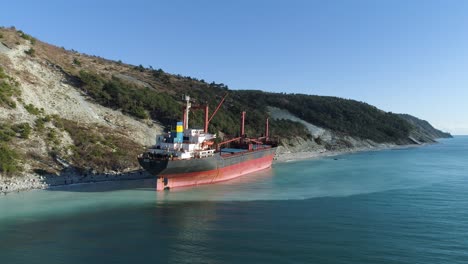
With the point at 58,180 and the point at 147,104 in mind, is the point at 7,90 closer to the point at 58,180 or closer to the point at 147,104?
the point at 58,180

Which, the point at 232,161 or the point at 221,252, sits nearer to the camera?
the point at 221,252

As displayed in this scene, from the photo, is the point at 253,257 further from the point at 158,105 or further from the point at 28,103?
the point at 158,105

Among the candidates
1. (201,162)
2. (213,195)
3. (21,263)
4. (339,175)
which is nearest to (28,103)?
(201,162)

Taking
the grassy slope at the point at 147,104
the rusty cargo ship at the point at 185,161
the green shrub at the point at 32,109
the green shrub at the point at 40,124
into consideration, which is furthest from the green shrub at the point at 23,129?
the rusty cargo ship at the point at 185,161

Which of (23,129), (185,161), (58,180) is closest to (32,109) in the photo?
(23,129)

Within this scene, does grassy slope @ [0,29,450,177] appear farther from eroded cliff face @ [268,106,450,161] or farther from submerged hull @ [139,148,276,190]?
submerged hull @ [139,148,276,190]

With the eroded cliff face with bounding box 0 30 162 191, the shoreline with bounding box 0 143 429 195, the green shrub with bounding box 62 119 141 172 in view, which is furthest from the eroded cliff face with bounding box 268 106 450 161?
the shoreline with bounding box 0 143 429 195

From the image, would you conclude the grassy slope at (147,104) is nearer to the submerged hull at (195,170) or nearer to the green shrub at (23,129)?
the green shrub at (23,129)
